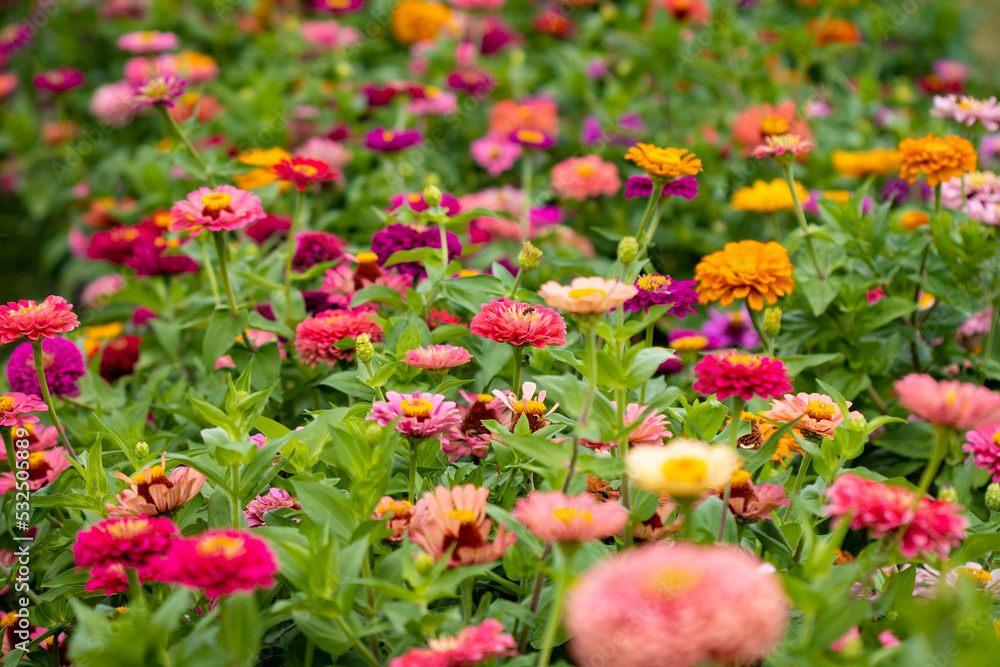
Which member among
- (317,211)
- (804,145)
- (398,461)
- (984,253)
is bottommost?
(317,211)

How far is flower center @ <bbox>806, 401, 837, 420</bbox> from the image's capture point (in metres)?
1.33

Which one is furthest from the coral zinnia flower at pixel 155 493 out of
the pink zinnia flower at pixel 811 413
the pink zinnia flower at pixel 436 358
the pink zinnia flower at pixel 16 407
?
the pink zinnia flower at pixel 811 413

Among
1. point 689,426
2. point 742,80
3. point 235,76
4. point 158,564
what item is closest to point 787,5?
point 742,80

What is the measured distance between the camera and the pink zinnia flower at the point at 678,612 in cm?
70

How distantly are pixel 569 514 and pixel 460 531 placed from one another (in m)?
0.21

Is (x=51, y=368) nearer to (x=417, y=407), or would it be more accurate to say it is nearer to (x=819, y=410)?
(x=417, y=407)

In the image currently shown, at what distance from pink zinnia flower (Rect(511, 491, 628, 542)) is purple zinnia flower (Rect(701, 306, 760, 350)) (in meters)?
1.28

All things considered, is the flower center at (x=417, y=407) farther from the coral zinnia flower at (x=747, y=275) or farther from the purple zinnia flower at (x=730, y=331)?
the purple zinnia flower at (x=730, y=331)

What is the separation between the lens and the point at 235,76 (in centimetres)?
364

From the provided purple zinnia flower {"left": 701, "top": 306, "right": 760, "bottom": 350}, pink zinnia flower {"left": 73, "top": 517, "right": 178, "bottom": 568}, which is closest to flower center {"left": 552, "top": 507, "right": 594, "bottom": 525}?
pink zinnia flower {"left": 73, "top": 517, "right": 178, "bottom": 568}

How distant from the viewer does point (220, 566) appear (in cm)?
88

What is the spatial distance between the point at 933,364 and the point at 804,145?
0.65 metres

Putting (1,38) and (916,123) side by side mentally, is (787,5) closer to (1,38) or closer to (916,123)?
(916,123)

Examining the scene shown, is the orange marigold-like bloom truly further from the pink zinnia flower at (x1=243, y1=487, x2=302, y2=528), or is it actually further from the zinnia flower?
the pink zinnia flower at (x1=243, y1=487, x2=302, y2=528)
